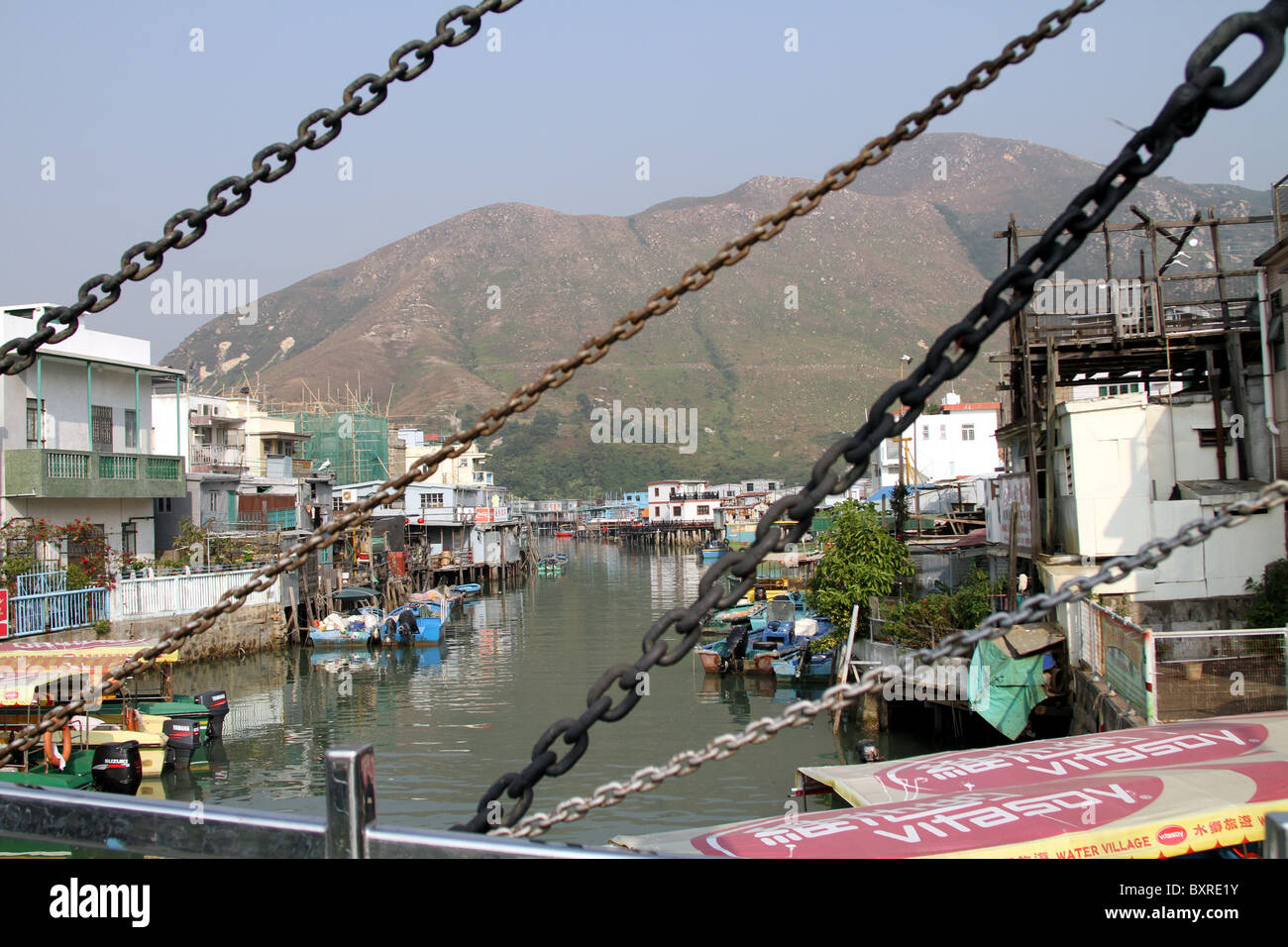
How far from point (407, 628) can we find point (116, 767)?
66.1ft

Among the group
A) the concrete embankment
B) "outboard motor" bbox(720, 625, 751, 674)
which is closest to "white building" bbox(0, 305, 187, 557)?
the concrete embankment

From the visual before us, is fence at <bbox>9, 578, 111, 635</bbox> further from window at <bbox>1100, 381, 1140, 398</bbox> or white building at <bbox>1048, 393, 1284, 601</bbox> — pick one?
window at <bbox>1100, 381, 1140, 398</bbox>

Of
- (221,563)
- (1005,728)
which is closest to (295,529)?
(221,563)

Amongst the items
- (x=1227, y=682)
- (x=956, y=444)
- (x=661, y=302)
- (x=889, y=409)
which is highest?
(x=956, y=444)

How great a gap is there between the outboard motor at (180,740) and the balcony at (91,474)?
34.2 ft

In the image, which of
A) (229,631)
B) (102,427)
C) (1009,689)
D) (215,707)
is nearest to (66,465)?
(102,427)

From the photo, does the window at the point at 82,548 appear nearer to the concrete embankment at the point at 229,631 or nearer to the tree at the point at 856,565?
the concrete embankment at the point at 229,631

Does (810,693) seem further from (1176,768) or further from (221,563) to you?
(221,563)

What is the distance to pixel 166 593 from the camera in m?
28.8

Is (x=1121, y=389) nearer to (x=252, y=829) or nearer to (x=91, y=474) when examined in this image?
(x=91, y=474)

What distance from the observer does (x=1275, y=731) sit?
919 cm

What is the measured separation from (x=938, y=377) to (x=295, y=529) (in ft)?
135

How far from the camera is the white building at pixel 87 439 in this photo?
25.7m

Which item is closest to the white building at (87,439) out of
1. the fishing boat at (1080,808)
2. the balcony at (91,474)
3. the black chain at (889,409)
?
the balcony at (91,474)
